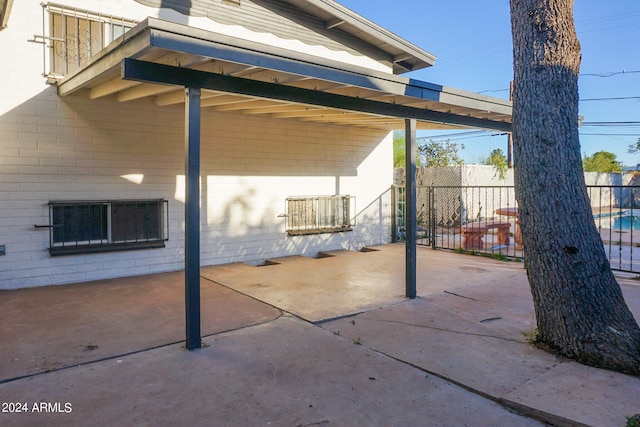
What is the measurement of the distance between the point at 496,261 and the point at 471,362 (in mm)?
5075

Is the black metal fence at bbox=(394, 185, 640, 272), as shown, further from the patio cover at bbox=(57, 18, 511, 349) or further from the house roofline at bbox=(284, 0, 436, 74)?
the patio cover at bbox=(57, 18, 511, 349)

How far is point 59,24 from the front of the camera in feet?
20.4

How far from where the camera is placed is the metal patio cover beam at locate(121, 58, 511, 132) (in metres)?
3.73

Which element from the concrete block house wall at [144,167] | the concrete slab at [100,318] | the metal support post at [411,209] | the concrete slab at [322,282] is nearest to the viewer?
the concrete slab at [100,318]

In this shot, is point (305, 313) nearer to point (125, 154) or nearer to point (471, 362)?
point (471, 362)

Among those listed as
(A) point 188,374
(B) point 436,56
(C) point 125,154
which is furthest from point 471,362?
(B) point 436,56

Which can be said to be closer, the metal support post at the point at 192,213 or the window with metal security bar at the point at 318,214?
the metal support post at the point at 192,213

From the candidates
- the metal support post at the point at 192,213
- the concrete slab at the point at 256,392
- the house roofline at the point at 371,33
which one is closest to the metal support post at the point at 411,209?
the concrete slab at the point at 256,392

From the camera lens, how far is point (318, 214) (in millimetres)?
9266

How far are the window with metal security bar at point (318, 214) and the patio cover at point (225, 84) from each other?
3013 mm

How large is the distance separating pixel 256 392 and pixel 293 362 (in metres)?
0.57

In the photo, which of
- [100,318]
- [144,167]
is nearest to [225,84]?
[100,318]

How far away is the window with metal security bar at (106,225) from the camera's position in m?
6.28

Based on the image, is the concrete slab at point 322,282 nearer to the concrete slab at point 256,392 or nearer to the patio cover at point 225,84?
the patio cover at point 225,84
